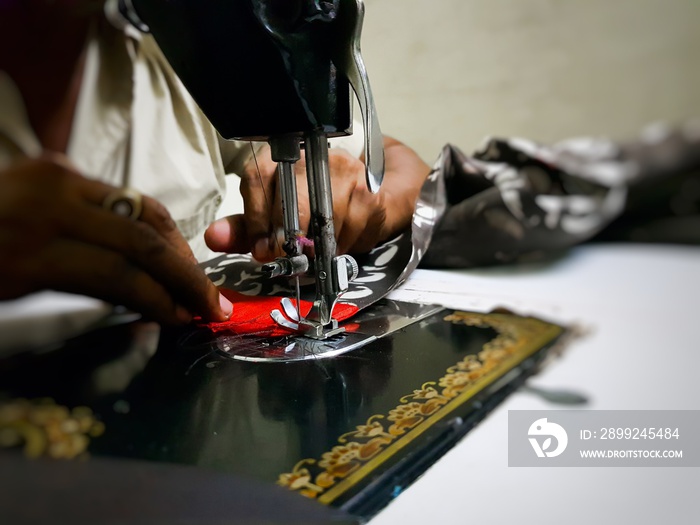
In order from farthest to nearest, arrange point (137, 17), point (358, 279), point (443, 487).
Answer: point (358, 279), point (137, 17), point (443, 487)

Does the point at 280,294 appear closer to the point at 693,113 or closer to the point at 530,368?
the point at 530,368

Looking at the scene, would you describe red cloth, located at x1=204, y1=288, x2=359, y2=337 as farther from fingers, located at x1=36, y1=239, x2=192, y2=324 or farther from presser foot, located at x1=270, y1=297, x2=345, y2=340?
fingers, located at x1=36, y1=239, x2=192, y2=324

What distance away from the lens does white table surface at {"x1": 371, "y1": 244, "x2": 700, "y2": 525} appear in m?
0.40

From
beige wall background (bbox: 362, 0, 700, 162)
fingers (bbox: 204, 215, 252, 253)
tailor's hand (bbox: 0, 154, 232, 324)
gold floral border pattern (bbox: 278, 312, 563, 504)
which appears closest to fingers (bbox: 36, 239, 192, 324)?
tailor's hand (bbox: 0, 154, 232, 324)

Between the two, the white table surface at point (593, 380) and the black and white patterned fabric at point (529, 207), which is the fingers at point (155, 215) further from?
the white table surface at point (593, 380)

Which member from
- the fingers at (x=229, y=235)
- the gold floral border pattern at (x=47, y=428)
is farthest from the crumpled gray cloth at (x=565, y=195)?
the gold floral border pattern at (x=47, y=428)

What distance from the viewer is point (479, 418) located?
503 mm

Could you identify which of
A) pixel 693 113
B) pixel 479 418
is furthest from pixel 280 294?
pixel 693 113

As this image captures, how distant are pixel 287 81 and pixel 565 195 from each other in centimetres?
35

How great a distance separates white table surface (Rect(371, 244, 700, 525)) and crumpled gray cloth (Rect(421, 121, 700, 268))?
0.10 ft

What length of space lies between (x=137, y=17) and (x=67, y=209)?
22cm

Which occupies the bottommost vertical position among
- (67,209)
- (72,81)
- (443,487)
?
(443,487)

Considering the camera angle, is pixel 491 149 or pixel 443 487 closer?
pixel 443 487
